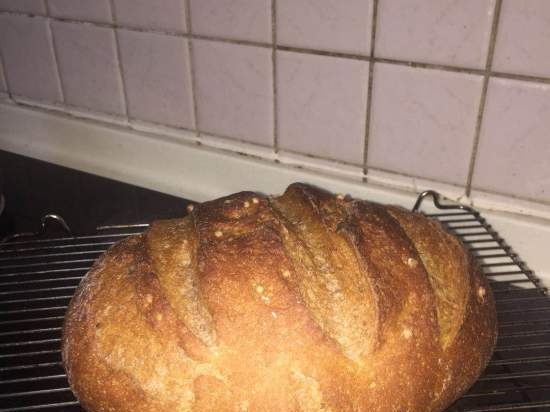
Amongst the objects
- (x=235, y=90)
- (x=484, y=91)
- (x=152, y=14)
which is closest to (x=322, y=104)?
(x=235, y=90)

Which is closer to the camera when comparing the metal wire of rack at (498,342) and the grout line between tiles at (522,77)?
the metal wire of rack at (498,342)

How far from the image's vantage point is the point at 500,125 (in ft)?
3.09

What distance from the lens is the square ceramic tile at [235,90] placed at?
111 cm

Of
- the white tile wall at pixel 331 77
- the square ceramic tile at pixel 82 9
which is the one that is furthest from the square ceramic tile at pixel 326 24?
the square ceramic tile at pixel 82 9

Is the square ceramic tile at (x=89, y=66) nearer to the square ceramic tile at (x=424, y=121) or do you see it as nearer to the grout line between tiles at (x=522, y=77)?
the square ceramic tile at (x=424, y=121)

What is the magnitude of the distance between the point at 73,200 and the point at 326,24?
28.2 inches

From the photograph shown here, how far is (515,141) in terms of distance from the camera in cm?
94

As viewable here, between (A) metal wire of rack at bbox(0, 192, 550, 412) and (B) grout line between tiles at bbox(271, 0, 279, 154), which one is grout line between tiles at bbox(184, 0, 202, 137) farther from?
(A) metal wire of rack at bbox(0, 192, 550, 412)

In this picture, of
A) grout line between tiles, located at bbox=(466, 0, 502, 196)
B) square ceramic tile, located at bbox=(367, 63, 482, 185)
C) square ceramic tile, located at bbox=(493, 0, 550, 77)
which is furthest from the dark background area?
square ceramic tile, located at bbox=(493, 0, 550, 77)

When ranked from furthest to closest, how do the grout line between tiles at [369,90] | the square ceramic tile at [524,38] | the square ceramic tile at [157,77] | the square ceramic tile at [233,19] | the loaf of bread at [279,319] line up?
the square ceramic tile at [157,77], the square ceramic tile at [233,19], the grout line between tiles at [369,90], the square ceramic tile at [524,38], the loaf of bread at [279,319]

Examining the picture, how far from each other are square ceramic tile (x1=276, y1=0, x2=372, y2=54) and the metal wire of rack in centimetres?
31

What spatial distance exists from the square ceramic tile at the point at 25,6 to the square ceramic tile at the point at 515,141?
101 centimetres

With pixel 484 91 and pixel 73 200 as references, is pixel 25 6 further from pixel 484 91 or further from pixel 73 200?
pixel 484 91

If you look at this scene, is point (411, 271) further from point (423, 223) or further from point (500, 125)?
point (500, 125)
